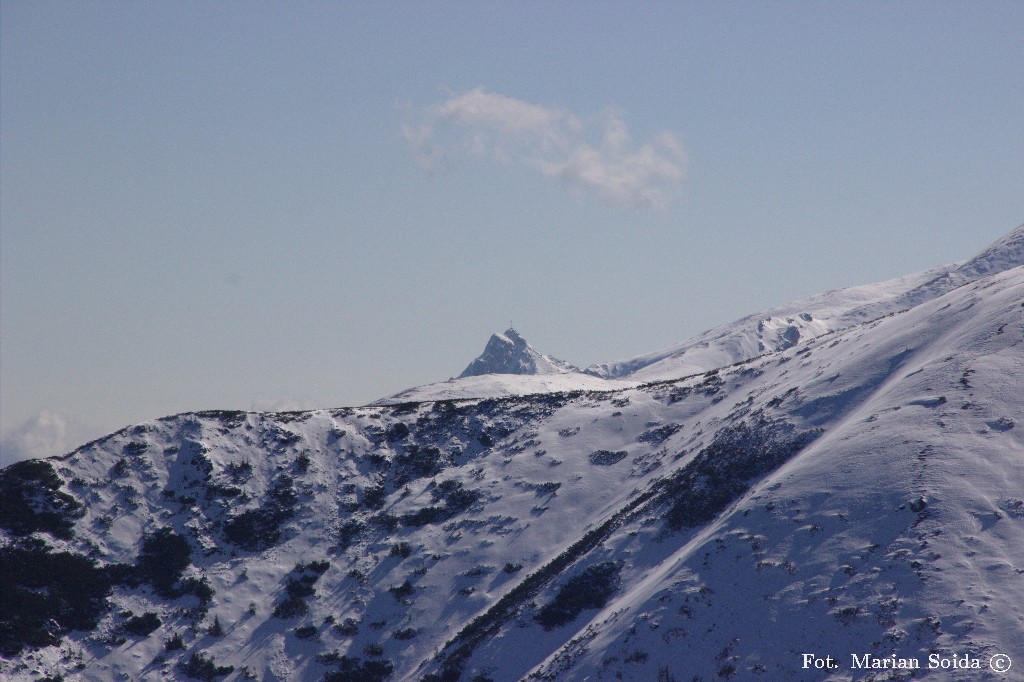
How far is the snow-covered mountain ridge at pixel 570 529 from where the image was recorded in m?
42.3

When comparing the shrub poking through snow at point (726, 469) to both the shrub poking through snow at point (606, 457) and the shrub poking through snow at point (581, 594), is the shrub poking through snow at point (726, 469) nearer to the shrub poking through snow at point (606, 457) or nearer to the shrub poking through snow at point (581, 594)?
the shrub poking through snow at point (581, 594)

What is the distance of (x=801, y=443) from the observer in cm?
6041

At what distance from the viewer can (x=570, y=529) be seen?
68562mm

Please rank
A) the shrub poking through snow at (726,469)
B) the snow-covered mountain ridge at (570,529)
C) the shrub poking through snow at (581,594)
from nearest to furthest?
the snow-covered mountain ridge at (570,529), the shrub poking through snow at (581,594), the shrub poking through snow at (726,469)

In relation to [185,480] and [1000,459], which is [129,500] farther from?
[1000,459]

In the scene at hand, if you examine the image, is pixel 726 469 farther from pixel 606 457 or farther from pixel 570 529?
pixel 606 457

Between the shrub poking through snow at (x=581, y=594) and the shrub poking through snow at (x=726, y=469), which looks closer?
the shrub poking through snow at (x=581, y=594)

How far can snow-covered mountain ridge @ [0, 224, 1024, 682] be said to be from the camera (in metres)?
42.3

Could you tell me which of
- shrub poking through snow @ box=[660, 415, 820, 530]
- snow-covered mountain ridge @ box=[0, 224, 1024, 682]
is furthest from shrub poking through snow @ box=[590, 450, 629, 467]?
shrub poking through snow @ box=[660, 415, 820, 530]

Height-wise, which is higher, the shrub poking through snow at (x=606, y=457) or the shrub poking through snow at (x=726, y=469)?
the shrub poking through snow at (x=606, y=457)

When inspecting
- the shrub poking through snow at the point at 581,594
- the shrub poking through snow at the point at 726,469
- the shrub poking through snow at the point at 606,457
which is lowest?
the shrub poking through snow at the point at 581,594

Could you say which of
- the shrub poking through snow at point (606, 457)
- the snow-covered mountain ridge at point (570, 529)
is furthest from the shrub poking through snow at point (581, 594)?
the shrub poking through snow at point (606, 457)

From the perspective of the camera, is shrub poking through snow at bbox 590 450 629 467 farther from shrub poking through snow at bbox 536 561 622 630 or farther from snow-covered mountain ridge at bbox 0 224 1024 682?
shrub poking through snow at bbox 536 561 622 630

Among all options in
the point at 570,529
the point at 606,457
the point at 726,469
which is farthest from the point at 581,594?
the point at 606,457
